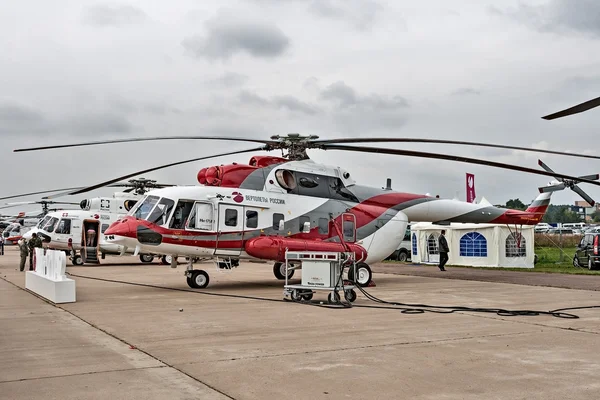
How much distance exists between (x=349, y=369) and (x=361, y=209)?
439 inches

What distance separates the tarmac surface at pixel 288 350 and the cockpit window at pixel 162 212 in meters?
2.43

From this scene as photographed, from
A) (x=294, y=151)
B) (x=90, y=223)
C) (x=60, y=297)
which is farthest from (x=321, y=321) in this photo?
(x=90, y=223)

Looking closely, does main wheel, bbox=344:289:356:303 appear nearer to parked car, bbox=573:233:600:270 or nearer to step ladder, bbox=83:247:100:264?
parked car, bbox=573:233:600:270

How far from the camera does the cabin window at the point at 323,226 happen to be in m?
16.3

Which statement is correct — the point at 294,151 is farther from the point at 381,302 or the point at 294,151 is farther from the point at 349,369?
the point at 349,369

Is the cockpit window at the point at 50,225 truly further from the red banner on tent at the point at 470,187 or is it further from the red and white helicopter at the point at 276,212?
the red banner on tent at the point at 470,187

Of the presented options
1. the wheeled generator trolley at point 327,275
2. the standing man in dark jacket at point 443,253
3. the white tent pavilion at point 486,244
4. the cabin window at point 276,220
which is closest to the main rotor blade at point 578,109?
the wheeled generator trolley at point 327,275

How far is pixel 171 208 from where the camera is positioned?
14.5 m

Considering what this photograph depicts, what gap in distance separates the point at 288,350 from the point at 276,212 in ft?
29.2

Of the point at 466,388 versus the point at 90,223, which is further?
the point at 90,223

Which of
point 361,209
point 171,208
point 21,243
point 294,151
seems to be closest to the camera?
point 171,208

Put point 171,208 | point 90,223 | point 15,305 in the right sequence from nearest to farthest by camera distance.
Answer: point 15,305 < point 171,208 < point 90,223

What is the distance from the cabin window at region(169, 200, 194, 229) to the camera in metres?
14.5

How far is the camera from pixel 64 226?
26984mm
